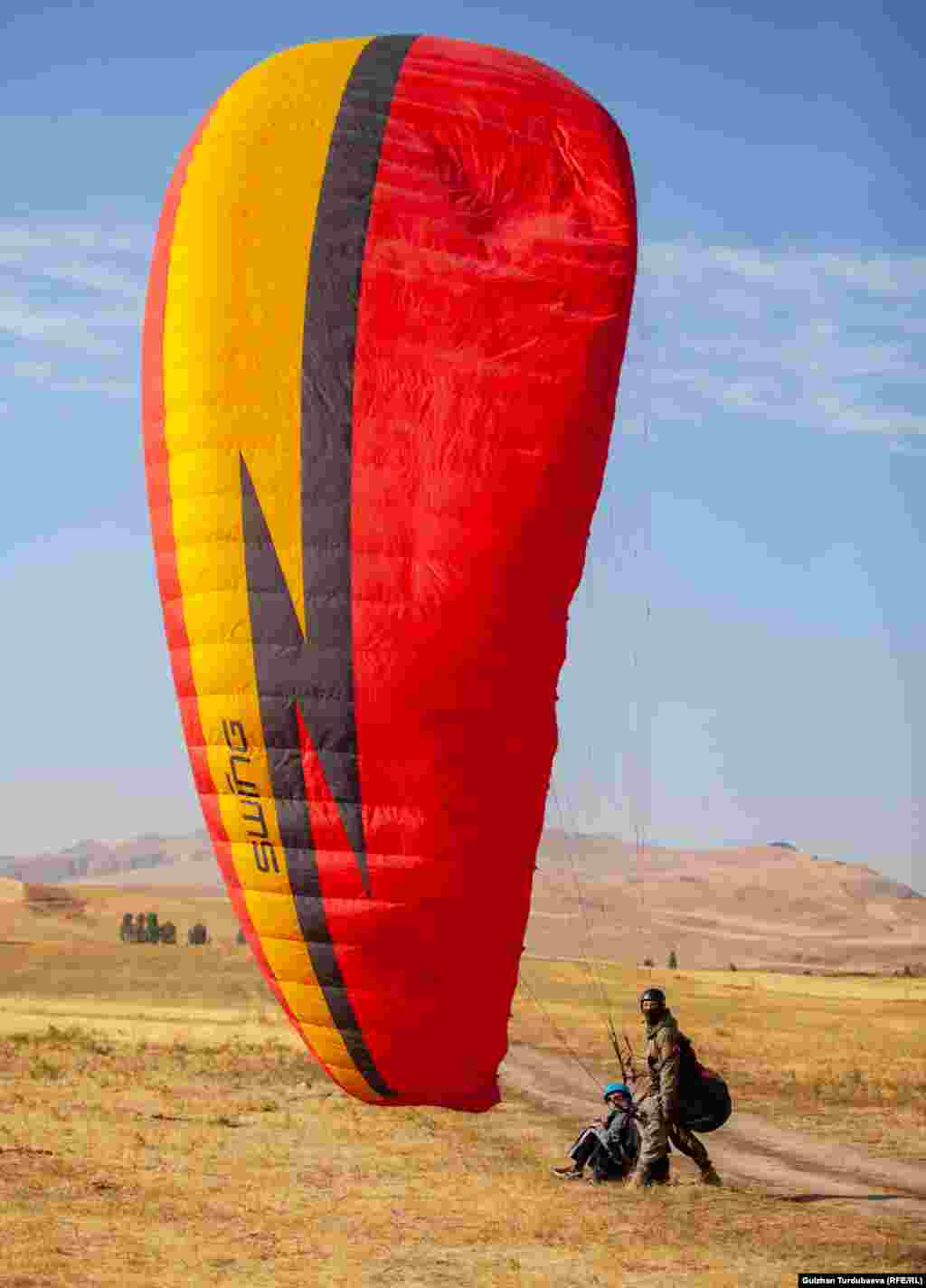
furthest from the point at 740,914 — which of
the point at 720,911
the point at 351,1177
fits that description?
the point at 351,1177

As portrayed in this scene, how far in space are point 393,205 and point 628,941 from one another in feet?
318

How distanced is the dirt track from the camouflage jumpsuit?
1.07 meters

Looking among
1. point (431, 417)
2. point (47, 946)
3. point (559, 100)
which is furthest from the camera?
point (47, 946)

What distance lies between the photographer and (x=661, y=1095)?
13906 millimetres

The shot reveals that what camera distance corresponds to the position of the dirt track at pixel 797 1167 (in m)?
14.5

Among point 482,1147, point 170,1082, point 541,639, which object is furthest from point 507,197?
point 170,1082

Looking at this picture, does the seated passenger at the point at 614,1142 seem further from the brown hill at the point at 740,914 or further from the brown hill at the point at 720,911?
the brown hill at the point at 740,914

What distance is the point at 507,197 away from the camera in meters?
11.1

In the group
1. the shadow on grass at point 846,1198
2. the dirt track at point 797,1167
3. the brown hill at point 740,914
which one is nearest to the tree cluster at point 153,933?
the brown hill at point 740,914

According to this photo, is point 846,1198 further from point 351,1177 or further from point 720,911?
point 720,911

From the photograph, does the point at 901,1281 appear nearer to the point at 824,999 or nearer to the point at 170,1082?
the point at 170,1082

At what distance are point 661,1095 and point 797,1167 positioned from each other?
121 inches

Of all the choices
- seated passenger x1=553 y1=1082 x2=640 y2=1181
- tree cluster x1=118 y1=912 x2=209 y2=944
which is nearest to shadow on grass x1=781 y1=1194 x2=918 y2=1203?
seated passenger x1=553 y1=1082 x2=640 y2=1181

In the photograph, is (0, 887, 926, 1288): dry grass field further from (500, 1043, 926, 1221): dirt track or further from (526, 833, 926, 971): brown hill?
(526, 833, 926, 971): brown hill
